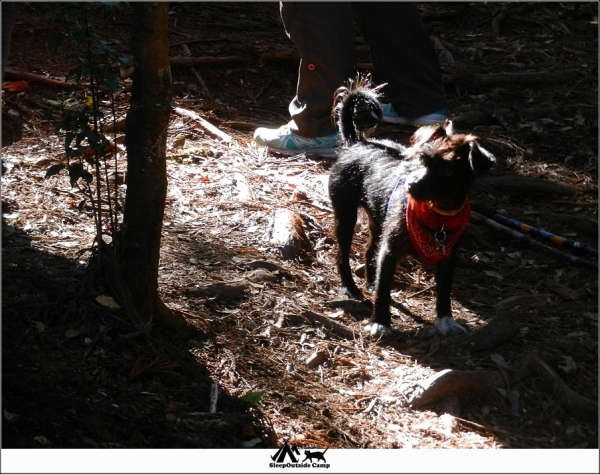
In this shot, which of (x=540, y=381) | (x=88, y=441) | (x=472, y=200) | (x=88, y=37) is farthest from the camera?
(x=472, y=200)

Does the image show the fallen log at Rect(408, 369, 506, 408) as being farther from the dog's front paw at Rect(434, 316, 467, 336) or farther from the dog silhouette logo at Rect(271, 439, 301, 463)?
the dog silhouette logo at Rect(271, 439, 301, 463)

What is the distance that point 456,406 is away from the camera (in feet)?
13.7

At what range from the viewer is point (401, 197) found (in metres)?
4.96

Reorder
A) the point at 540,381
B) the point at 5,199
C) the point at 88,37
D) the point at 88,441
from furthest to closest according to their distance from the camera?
the point at 5,199 < the point at 540,381 < the point at 88,37 < the point at 88,441

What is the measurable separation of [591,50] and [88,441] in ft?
24.9

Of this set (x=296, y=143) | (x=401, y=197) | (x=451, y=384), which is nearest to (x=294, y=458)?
(x=451, y=384)

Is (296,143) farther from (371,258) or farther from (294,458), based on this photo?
(294,458)

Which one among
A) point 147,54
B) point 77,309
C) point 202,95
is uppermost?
point 147,54

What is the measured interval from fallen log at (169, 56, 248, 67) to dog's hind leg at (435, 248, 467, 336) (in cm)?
464

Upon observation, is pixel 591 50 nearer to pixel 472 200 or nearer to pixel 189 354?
pixel 472 200

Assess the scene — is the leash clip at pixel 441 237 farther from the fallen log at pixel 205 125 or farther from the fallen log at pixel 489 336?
the fallen log at pixel 205 125

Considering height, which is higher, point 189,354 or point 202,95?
point 202,95

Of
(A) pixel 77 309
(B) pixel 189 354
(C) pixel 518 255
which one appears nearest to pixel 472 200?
(C) pixel 518 255

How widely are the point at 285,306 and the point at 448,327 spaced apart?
3.57 feet
